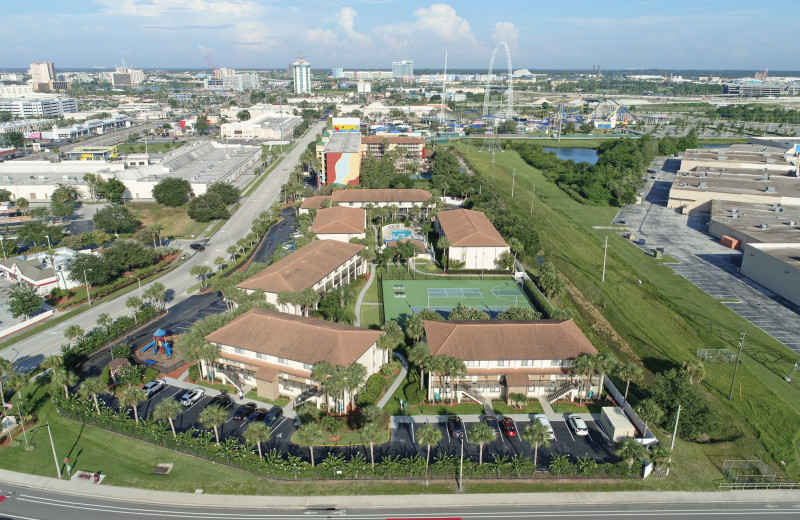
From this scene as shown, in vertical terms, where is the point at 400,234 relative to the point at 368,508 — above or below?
above

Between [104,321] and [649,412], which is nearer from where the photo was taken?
[649,412]

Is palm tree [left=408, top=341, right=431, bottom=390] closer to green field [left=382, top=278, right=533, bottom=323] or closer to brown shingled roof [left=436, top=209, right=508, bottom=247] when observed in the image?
green field [left=382, top=278, right=533, bottom=323]

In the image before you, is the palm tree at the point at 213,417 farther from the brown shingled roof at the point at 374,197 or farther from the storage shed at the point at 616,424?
the brown shingled roof at the point at 374,197

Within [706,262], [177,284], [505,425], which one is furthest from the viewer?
[706,262]

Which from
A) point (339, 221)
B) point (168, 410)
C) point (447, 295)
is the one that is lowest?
point (447, 295)

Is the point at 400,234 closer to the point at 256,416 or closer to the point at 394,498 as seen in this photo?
the point at 256,416

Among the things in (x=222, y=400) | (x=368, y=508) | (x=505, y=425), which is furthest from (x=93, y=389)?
(x=505, y=425)
